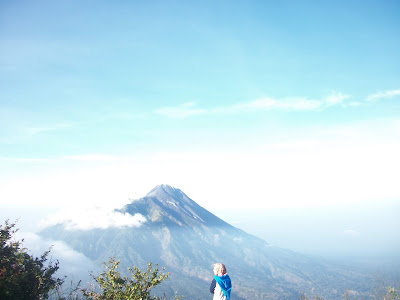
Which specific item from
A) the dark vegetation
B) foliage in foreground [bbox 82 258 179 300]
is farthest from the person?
foliage in foreground [bbox 82 258 179 300]

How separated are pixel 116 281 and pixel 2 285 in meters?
4.72

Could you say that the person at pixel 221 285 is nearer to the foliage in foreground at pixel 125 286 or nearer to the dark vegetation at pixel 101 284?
the dark vegetation at pixel 101 284

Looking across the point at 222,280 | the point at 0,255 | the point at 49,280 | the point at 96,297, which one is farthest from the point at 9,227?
the point at 222,280

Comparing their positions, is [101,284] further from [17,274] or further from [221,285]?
[221,285]

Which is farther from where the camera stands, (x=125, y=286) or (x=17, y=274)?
(x=17, y=274)

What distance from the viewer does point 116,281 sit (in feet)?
34.5

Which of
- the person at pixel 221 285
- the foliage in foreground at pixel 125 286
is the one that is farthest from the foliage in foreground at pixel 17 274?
the person at pixel 221 285

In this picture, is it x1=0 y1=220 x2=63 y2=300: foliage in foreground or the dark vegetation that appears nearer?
the dark vegetation

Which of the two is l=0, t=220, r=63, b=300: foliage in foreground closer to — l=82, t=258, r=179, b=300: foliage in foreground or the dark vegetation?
the dark vegetation

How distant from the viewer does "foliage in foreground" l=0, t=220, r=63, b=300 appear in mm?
11039

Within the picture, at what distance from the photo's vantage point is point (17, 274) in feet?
36.9

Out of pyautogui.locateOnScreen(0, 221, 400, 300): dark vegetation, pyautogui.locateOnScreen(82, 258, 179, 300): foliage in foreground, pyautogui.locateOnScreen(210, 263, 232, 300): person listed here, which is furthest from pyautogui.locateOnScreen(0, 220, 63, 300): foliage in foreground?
pyautogui.locateOnScreen(210, 263, 232, 300): person

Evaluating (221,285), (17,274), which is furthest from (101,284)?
(221,285)

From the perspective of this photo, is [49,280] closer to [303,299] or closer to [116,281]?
[116,281]
